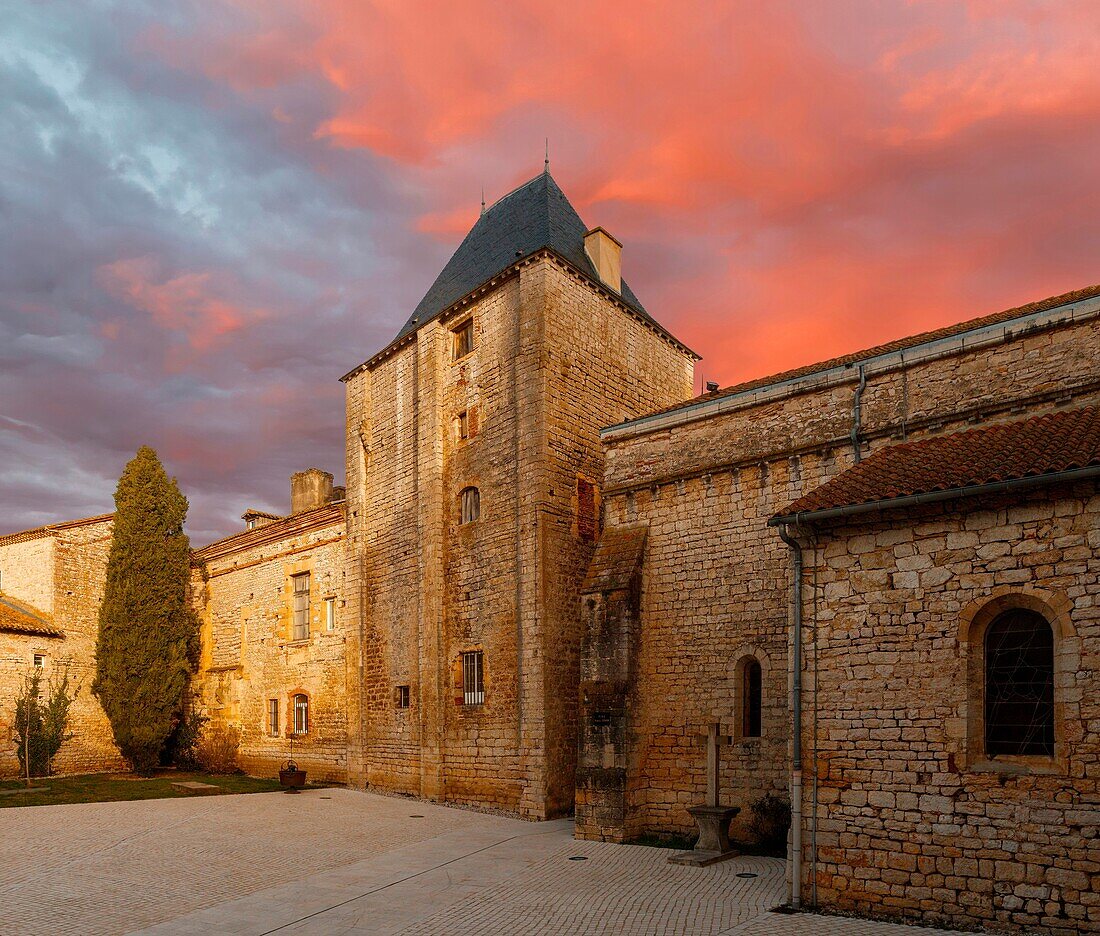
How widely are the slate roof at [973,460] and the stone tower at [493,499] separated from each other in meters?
7.21

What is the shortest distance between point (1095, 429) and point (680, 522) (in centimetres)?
619

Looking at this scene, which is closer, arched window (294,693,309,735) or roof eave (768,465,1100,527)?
roof eave (768,465,1100,527)

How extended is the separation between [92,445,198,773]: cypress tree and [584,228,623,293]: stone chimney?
46.9ft

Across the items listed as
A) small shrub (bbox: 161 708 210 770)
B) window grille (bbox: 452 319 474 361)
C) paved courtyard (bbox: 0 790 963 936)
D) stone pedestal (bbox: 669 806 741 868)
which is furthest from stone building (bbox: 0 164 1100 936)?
paved courtyard (bbox: 0 790 963 936)

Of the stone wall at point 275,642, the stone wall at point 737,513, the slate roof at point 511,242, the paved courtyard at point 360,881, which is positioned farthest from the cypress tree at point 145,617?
the stone wall at point 737,513

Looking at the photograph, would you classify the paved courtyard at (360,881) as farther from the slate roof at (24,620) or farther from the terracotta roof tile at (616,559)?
the slate roof at (24,620)

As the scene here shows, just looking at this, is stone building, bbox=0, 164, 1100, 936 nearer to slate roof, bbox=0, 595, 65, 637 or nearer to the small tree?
slate roof, bbox=0, 595, 65, 637

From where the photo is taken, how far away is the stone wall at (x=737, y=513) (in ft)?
36.4

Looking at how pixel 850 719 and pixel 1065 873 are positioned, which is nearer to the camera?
pixel 1065 873

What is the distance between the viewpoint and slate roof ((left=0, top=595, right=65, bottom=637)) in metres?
22.5

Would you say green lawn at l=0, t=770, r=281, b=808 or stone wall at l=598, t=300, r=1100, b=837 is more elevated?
stone wall at l=598, t=300, r=1100, b=837

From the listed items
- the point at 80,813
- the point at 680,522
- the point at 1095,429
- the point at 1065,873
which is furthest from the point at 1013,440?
the point at 80,813

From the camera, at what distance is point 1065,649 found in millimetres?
8070

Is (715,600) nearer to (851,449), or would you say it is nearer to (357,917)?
(851,449)
